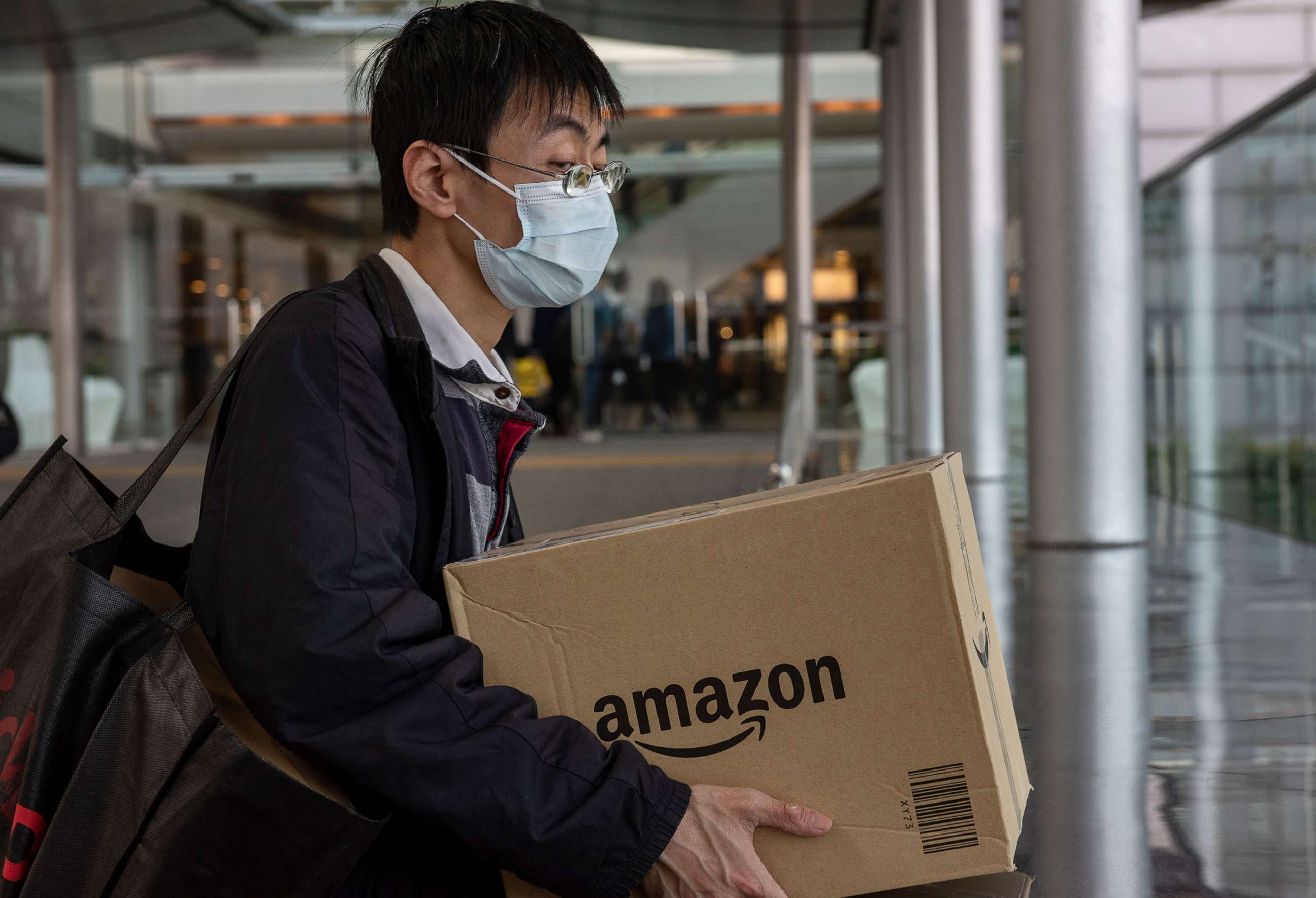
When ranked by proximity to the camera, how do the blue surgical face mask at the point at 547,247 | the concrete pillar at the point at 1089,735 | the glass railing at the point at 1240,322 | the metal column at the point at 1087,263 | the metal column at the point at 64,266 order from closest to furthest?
the blue surgical face mask at the point at 547,247 < the concrete pillar at the point at 1089,735 < the metal column at the point at 1087,263 < the glass railing at the point at 1240,322 < the metal column at the point at 64,266

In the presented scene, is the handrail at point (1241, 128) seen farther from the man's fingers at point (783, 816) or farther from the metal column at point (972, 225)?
the man's fingers at point (783, 816)

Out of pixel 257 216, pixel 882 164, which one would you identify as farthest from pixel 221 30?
pixel 882 164

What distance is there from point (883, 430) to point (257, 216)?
8.67m

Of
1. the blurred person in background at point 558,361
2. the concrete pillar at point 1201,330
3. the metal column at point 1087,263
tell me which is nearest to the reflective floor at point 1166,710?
the metal column at point 1087,263

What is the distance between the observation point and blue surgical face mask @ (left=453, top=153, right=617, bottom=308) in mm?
1698

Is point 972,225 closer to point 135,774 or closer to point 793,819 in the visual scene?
point 793,819

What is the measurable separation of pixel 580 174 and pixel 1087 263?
4.31 meters

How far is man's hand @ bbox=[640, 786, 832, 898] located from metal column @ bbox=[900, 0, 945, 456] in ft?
34.1

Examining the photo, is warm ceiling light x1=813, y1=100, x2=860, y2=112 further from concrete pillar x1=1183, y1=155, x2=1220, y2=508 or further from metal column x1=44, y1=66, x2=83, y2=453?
metal column x1=44, y1=66, x2=83, y2=453

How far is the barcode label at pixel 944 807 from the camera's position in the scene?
1410mm

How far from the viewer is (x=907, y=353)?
40.3 ft

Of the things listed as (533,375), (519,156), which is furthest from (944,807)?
(533,375)

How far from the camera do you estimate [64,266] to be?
1519 centimetres

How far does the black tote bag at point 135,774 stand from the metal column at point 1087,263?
15.5ft
